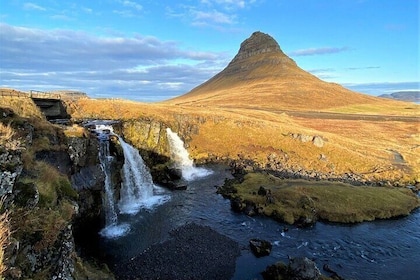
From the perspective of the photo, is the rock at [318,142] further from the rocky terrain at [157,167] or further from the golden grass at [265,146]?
the golden grass at [265,146]

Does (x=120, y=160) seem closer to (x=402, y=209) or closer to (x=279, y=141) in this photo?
(x=402, y=209)

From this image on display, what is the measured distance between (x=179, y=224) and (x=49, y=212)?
21.7 m

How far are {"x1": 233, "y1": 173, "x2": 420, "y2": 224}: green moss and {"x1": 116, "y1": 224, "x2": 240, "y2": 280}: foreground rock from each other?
11.0 meters

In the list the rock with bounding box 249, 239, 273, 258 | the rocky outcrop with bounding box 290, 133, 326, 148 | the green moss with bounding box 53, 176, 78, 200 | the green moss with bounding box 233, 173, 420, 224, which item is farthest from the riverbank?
the rocky outcrop with bounding box 290, 133, 326, 148

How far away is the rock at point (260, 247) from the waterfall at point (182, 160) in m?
25.8

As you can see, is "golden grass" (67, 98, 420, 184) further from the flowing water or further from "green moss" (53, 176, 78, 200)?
"green moss" (53, 176, 78, 200)

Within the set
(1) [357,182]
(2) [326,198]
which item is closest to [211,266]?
(2) [326,198]

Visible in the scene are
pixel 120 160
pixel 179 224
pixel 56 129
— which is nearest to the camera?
pixel 56 129

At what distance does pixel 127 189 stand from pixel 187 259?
1796 centimetres

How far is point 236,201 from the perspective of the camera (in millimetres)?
45969

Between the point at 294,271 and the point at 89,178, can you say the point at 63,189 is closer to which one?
the point at 89,178

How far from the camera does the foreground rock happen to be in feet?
94.3

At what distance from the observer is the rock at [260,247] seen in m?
32.6

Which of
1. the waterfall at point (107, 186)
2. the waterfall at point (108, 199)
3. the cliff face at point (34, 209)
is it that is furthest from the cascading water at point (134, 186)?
the cliff face at point (34, 209)
